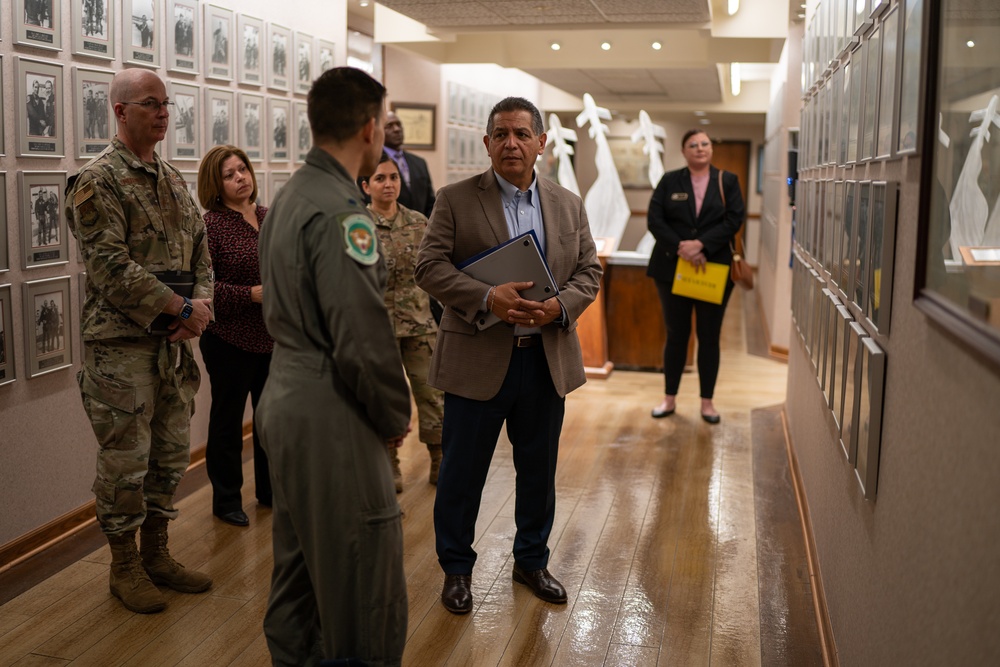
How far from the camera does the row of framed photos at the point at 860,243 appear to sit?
2.24 m

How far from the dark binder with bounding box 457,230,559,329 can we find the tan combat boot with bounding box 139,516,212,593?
1346mm

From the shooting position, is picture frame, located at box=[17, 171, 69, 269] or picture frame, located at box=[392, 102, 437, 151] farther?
picture frame, located at box=[392, 102, 437, 151]

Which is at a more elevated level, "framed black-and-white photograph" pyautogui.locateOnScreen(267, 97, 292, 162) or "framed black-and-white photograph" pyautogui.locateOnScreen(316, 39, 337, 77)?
"framed black-and-white photograph" pyautogui.locateOnScreen(316, 39, 337, 77)

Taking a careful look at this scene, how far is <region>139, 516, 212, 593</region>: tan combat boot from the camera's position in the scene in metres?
3.29

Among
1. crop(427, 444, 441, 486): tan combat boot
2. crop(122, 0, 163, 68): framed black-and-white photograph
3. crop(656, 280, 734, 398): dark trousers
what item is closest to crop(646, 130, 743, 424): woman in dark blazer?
crop(656, 280, 734, 398): dark trousers

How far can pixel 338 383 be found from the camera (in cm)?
204

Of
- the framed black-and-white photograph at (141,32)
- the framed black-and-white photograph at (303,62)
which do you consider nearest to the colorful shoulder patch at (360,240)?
the framed black-and-white photograph at (141,32)

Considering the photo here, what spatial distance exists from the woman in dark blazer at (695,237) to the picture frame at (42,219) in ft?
11.1

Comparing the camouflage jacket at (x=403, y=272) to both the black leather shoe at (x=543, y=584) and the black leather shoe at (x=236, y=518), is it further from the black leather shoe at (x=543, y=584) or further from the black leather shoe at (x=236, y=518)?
the black leather shoe at (x=543, y=584)

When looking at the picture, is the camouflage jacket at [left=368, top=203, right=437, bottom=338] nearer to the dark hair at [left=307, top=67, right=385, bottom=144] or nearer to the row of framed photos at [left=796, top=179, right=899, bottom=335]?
the row of framed photos at [left=796, top=179, right=899, bottom=335]

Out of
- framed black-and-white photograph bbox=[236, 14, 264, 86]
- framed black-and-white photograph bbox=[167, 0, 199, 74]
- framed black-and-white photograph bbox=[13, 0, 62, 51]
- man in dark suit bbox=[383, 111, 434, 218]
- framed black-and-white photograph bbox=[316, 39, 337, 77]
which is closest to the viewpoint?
framed black-and-white photograph bbox=[13, 0, 62, 51]

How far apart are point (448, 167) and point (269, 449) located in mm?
7963

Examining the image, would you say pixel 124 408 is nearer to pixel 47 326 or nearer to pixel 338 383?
pixel 47 326

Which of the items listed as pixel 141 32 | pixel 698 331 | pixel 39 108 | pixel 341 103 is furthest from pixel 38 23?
pixel 698 331
